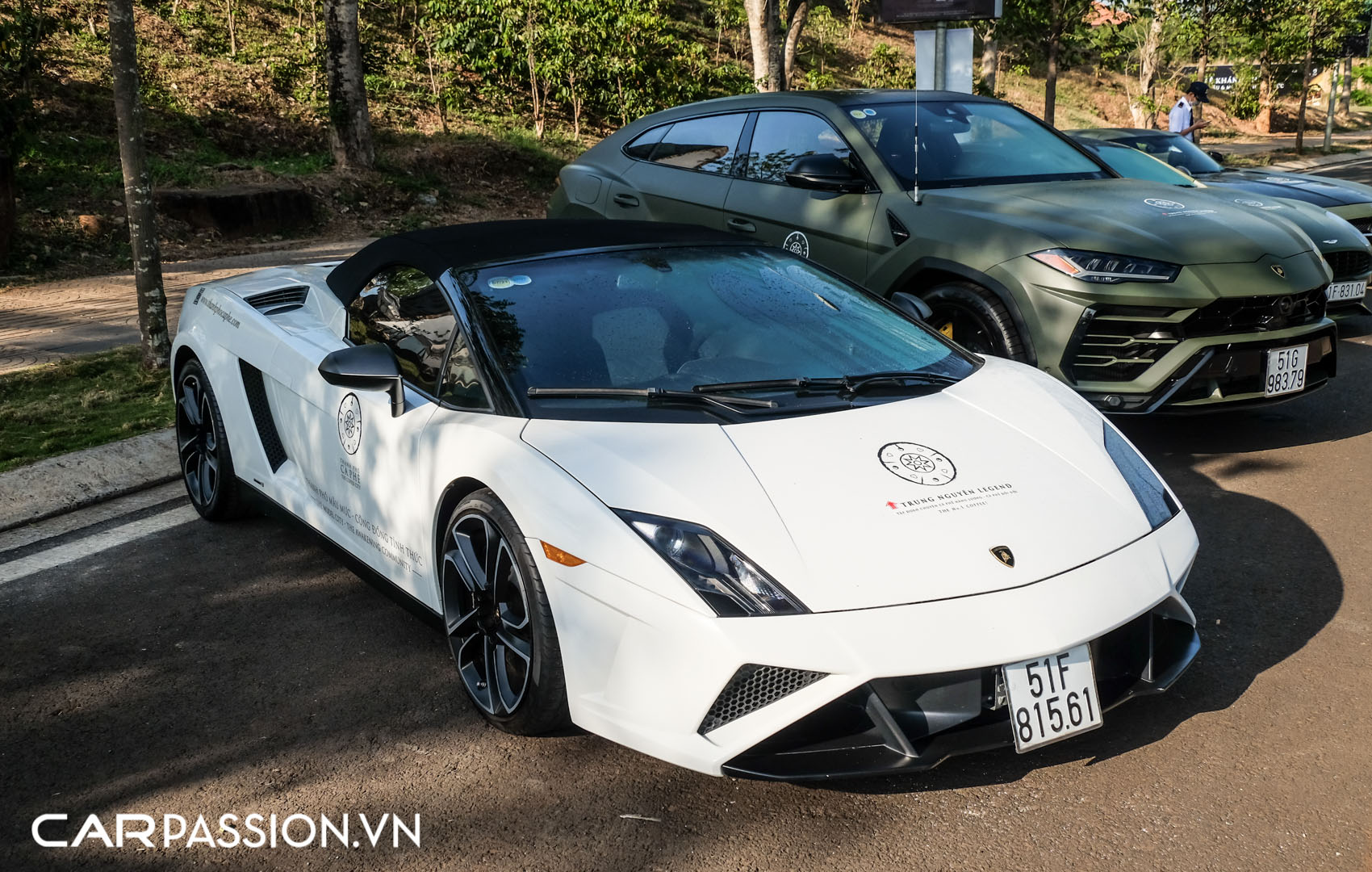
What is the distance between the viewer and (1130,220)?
5.59m

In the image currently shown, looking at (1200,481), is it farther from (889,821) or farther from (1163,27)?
A: (1163,27)

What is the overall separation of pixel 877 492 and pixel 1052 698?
62 cm

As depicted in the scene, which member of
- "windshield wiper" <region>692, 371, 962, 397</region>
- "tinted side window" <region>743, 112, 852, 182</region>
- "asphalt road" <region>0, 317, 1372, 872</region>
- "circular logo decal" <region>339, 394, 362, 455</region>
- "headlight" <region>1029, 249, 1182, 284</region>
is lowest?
"asphalt road" <region>0, 317, 1372, 872</region>

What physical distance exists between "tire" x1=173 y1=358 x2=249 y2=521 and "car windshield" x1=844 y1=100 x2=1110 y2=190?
3437mm

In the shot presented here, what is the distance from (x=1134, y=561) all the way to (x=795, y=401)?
978mm

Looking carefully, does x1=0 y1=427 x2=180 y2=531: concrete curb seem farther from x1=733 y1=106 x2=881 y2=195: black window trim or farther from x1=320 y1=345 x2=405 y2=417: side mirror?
x1=733 y1=106 x2=881 y2=195: black window trim

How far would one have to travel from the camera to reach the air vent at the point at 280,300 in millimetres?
4730

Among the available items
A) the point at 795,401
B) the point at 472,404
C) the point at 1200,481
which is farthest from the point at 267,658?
the point at 1200,481

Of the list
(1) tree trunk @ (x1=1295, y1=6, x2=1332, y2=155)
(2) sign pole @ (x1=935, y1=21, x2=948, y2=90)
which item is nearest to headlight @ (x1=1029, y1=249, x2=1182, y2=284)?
(2) sign pole @ (x1=935, y1=21, x2=948, y2=90)

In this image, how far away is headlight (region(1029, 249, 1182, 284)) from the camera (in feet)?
17.3

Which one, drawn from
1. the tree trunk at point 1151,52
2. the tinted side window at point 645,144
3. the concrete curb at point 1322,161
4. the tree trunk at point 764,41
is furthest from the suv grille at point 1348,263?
the tree trunk at point 1151,52

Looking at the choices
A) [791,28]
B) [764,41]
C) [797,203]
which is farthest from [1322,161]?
[797,203]

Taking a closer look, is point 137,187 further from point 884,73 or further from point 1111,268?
point 884,73

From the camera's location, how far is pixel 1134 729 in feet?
10.6
